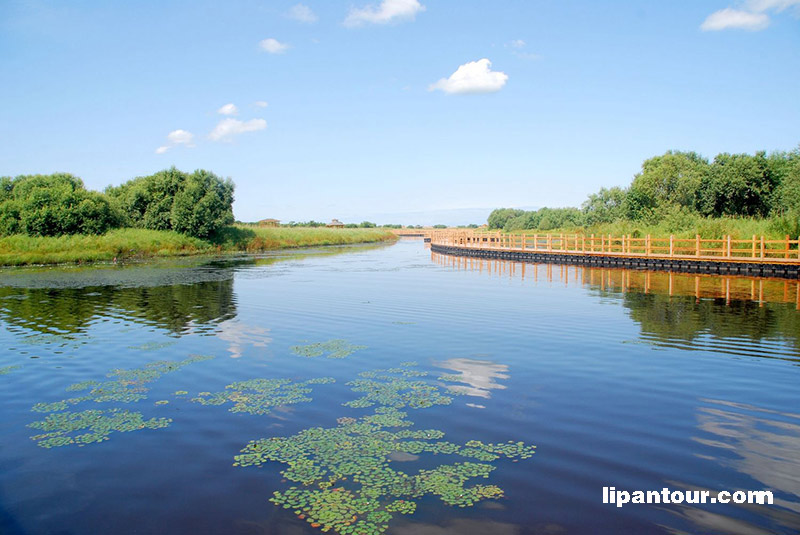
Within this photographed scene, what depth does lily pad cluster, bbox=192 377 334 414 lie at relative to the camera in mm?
8289

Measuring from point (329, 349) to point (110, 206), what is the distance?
1813 inches

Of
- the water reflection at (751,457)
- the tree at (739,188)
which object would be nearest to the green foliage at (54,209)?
the water reflection at (751,457)

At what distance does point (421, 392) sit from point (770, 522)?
16.0 ft

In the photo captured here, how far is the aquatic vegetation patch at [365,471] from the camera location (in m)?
5.23

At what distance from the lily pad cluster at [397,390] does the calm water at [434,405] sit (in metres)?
0.08

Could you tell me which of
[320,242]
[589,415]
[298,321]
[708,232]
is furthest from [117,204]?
[589,415]

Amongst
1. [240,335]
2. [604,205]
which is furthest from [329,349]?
[604,205]

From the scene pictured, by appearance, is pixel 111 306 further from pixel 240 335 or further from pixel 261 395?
pixel 261 395

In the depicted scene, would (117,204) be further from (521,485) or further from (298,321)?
(521,485)

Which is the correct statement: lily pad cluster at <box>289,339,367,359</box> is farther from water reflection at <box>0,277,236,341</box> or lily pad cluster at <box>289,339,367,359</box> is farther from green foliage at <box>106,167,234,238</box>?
green foliage at <box>106,167,234,238</box>

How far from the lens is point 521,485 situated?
567 cm

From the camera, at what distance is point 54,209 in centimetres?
4319

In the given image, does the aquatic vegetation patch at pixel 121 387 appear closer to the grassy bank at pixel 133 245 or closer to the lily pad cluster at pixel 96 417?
the lily pad cluster at pixel 96 417

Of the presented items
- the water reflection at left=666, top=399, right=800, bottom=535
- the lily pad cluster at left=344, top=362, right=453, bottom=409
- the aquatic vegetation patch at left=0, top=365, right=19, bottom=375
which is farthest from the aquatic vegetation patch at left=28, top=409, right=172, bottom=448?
the water reflection at left=666, top=399, right=800, bottom=535
